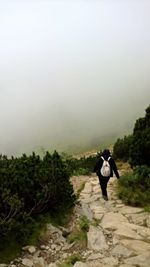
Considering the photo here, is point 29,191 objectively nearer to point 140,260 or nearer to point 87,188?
point 140,260

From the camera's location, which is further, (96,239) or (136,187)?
(136,187)

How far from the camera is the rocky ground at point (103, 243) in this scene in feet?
29.7

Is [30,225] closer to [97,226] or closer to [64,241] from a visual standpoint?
[64,241]

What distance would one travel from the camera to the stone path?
29.9 ft

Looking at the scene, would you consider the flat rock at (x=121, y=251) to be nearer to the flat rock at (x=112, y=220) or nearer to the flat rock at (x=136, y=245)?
the flat rock at (x=136, y=245)

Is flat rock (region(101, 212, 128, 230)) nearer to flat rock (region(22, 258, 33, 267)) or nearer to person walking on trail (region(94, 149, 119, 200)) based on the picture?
person walking on trail (region(94, 149, 119, 200))

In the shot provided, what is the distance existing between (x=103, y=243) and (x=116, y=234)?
56 cm

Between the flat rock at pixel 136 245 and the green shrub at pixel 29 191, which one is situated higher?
the green shrub at pixel 29 191

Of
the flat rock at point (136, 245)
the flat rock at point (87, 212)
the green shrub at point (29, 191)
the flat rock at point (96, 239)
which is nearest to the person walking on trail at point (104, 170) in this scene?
the flat rock at point (87, 212)

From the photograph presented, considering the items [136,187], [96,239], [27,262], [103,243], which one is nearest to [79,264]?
[27,262]

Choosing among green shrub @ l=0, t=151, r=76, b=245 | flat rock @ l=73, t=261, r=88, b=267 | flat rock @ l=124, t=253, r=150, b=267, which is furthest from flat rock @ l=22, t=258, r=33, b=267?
flat rock @ l=124, t=253, r=150, b=267

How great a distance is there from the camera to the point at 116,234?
10.5 m

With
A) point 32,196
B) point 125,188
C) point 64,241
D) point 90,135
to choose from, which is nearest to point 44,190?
point 32,196

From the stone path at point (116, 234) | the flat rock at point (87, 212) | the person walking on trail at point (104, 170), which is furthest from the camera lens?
the person walking on trail at point (104, 170)
